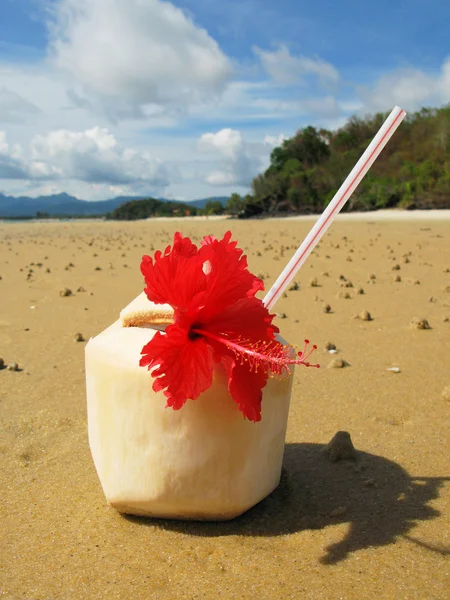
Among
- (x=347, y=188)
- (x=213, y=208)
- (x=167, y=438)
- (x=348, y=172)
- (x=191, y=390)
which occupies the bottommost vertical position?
(x=213, y=208)

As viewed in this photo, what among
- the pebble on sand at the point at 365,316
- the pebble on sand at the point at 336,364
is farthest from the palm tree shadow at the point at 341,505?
the pebble on sand at the point at 365,316

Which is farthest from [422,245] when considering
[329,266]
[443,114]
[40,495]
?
[443,114]

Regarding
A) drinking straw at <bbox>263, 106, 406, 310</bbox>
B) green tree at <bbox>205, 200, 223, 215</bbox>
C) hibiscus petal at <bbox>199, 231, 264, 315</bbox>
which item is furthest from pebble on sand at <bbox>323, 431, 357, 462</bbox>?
green tree at <bbox>205, 200, 223, 215</bbox>

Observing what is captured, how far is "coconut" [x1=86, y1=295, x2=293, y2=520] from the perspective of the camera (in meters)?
1.89

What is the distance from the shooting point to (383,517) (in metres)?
2.14

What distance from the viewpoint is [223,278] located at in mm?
1830

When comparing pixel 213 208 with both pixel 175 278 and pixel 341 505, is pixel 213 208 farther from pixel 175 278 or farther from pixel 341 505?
pixel 175 278

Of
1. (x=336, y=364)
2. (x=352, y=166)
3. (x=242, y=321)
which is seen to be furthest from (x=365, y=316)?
(x=352, y=166)

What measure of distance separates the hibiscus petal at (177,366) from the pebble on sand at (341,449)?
1.09 metres

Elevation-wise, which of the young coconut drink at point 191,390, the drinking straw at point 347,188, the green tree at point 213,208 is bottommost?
the green tree at point 213,208

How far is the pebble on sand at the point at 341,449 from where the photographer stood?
2615 mm

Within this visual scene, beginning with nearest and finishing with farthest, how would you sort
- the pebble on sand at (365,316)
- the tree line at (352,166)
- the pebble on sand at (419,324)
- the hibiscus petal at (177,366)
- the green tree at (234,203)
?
the hibiscus petal at (177,366) → the pebble on sand at (419,324) → the pebble on sand at (365,316) → the tree line at (352,166) → the green tree at (234,203)

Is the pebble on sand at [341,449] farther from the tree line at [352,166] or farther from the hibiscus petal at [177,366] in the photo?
the tree line at [352,166]

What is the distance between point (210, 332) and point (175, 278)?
0.20 m
